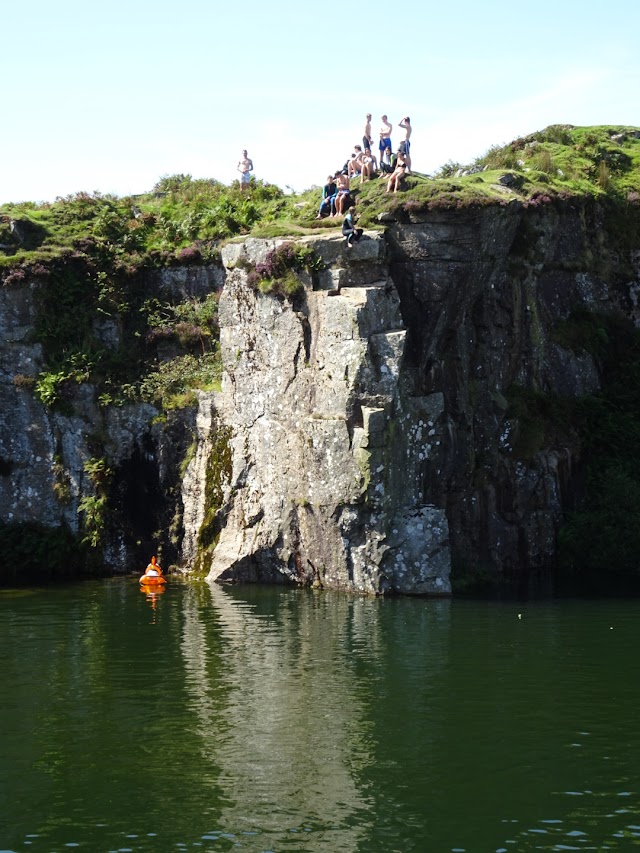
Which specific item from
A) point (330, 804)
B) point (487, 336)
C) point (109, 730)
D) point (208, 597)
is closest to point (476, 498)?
point (487, 336)

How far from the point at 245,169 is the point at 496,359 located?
15.8 meters

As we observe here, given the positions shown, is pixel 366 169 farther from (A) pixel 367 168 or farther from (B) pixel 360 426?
(B) pixel 360 426

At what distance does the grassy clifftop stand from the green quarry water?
55.2ft

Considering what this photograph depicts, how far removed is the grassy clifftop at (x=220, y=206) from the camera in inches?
1896

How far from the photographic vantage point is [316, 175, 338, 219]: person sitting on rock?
4350cm

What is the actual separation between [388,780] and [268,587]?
70.8 ft

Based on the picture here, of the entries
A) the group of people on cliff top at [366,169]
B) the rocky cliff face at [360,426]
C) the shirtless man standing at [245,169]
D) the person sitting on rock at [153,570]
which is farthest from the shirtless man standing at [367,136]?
the person sitting on rock at [153,570]

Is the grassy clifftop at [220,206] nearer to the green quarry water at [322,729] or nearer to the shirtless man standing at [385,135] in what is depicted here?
the shirtless man standing at [385,135]

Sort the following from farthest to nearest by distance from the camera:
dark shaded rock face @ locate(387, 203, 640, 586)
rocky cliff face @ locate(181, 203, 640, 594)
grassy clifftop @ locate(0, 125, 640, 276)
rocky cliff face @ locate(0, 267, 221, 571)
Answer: grassy clifftop @ locate(0, 125, 640, 276) → rocky cliff face @ locate(0, 267, 221, 571) → dark shaded rock face @ locate(387, 203, 640, 586) → rocky cliff face @ locate(181, 203, 640, 594)

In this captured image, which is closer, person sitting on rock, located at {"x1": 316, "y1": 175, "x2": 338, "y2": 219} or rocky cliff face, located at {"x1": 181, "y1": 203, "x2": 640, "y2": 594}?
rocky cliff face, located at {"x1": 181, "y1": 203, "x2": 640, "y2": 594}

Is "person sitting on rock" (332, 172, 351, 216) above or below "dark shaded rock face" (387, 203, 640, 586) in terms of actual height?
above

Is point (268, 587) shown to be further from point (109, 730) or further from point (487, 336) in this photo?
point (109, 730)

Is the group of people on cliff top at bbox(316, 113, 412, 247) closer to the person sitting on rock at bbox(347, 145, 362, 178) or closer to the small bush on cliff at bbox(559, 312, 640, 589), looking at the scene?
the person sitting on rock at bbox(347, 145, 362, 178)

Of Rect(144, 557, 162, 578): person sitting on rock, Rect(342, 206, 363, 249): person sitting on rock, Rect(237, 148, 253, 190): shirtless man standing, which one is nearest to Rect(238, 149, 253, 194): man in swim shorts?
Rect(237, 148, 253, 190): shirtless man standing
